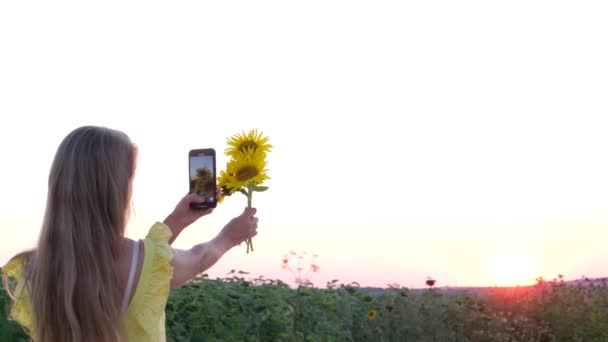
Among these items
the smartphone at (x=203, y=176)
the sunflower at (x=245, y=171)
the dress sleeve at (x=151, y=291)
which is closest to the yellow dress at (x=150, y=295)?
the dress sleeve at (x=151, y=291)

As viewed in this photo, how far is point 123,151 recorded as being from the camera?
2744 millimetres

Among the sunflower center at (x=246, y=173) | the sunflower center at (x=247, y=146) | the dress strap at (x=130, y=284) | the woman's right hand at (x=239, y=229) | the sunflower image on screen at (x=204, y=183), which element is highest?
the sunflower center at (x=247, y=146)

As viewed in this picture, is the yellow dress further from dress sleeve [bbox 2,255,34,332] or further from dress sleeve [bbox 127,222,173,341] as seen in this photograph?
dress sleeve [bbox 2,255,34,332]

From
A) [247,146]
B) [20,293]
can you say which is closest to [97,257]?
[20,293]

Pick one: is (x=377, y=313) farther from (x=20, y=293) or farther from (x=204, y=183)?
(x=20, y=293)

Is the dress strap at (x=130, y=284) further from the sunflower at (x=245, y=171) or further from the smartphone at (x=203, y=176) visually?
the sunflower at (x=245, y=171)

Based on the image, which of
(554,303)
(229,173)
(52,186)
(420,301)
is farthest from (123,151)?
(554,303)

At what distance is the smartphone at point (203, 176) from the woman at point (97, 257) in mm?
426

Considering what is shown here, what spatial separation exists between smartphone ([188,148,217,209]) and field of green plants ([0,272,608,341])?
7.44 feet

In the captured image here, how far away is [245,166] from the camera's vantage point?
3.67 meters

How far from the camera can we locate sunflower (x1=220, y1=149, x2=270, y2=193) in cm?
360

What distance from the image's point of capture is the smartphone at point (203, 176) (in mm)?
3225

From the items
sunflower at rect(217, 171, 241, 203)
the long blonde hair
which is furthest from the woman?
sunflower at rect(217, 171, 241, 203)

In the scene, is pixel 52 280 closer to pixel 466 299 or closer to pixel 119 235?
pixel 119 235
